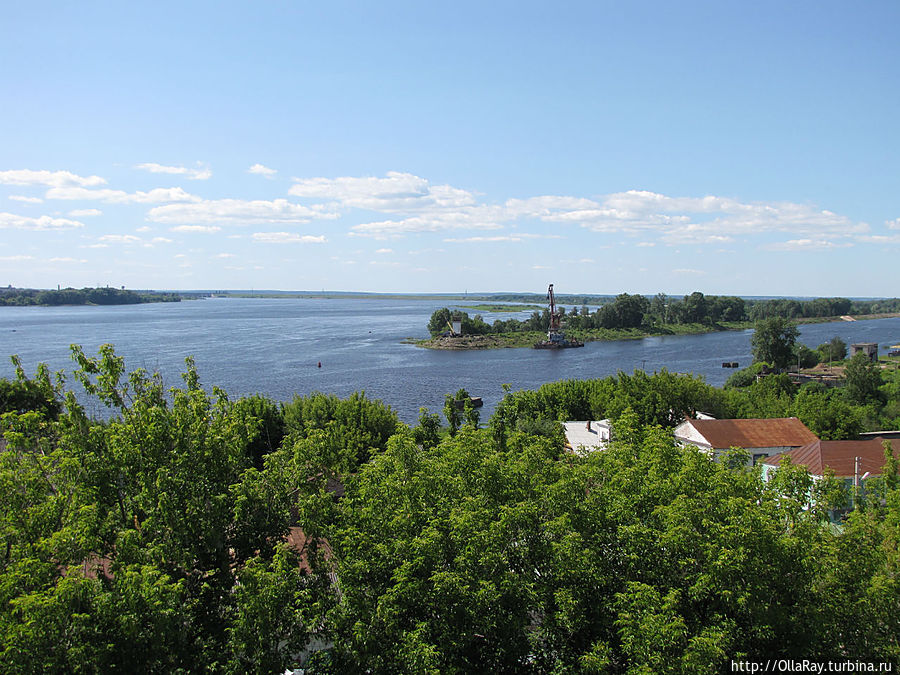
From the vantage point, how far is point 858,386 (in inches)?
1416

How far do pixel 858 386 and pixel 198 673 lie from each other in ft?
134

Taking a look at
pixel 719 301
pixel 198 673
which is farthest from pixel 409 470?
pixel 719 301

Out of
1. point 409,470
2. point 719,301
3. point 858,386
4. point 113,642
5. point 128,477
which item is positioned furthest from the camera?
point 719,301

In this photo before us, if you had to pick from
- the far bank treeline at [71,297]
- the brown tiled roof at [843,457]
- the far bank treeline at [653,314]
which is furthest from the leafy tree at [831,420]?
the far bank treeline at [71,297]

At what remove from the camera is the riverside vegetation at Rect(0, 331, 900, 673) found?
6770 mm

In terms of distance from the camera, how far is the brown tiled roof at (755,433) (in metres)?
22.0

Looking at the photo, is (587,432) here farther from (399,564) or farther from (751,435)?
(399,564)

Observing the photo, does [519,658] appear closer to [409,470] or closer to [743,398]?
[409,470]

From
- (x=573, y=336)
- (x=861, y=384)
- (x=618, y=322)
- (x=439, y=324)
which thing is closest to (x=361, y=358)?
(x=439, y=324)

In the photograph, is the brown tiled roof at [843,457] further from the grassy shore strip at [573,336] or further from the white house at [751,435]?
the grassy shore strip at [573,336]

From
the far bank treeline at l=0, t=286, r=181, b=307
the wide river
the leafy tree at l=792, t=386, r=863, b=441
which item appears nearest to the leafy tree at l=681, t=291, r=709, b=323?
the wide river

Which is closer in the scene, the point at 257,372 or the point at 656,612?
the point at 656,612

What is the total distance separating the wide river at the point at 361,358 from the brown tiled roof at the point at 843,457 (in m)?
21.7

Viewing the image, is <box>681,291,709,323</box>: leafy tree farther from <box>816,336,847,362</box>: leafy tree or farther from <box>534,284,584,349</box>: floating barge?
<box>816,336,847,362</box>: leafy tree
